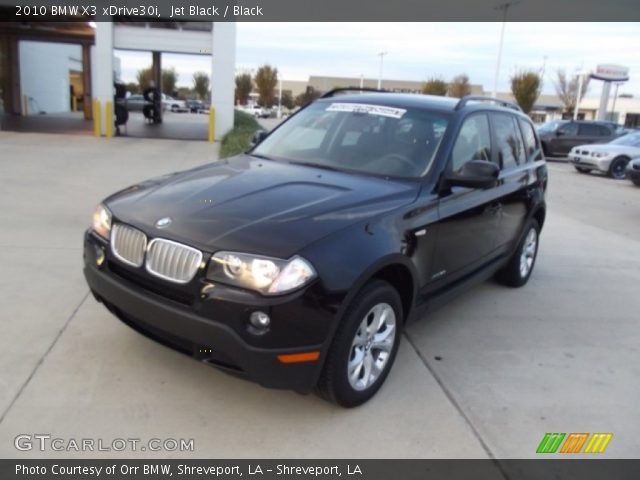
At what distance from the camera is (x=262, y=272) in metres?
2.67

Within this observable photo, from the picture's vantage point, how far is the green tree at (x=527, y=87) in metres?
48.1

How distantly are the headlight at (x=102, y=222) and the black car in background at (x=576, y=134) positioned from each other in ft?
70.4

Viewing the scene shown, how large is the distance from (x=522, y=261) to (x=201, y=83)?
218 ft

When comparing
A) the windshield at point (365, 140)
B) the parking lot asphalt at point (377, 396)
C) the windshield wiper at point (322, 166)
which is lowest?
the parking lot asphalt at point (377, 396)

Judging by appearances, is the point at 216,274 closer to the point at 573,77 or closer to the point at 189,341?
the point at 189,341

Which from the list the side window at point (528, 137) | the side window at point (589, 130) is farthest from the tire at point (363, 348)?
the side window at point (589, 130)

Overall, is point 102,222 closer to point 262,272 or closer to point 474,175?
point 262,272

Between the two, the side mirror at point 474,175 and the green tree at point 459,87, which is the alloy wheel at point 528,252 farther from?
the green tree at point 459,87

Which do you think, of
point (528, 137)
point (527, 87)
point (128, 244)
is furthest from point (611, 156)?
point (527, 87)

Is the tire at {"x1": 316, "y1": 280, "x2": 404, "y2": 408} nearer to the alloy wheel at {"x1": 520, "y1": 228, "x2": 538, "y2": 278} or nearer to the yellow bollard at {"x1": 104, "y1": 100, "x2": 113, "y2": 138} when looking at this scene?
the alloy wheel at {"x1": 520, "y1": 228, "x2": 538, "y2": 278}

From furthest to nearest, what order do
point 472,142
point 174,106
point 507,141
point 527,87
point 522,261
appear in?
point 174,106 < point 527,87 < point 522,261 < point 507,141 < point 472,142

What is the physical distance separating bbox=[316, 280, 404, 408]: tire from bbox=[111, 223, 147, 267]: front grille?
45.4 inches

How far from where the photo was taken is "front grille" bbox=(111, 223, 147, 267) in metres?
2.99
